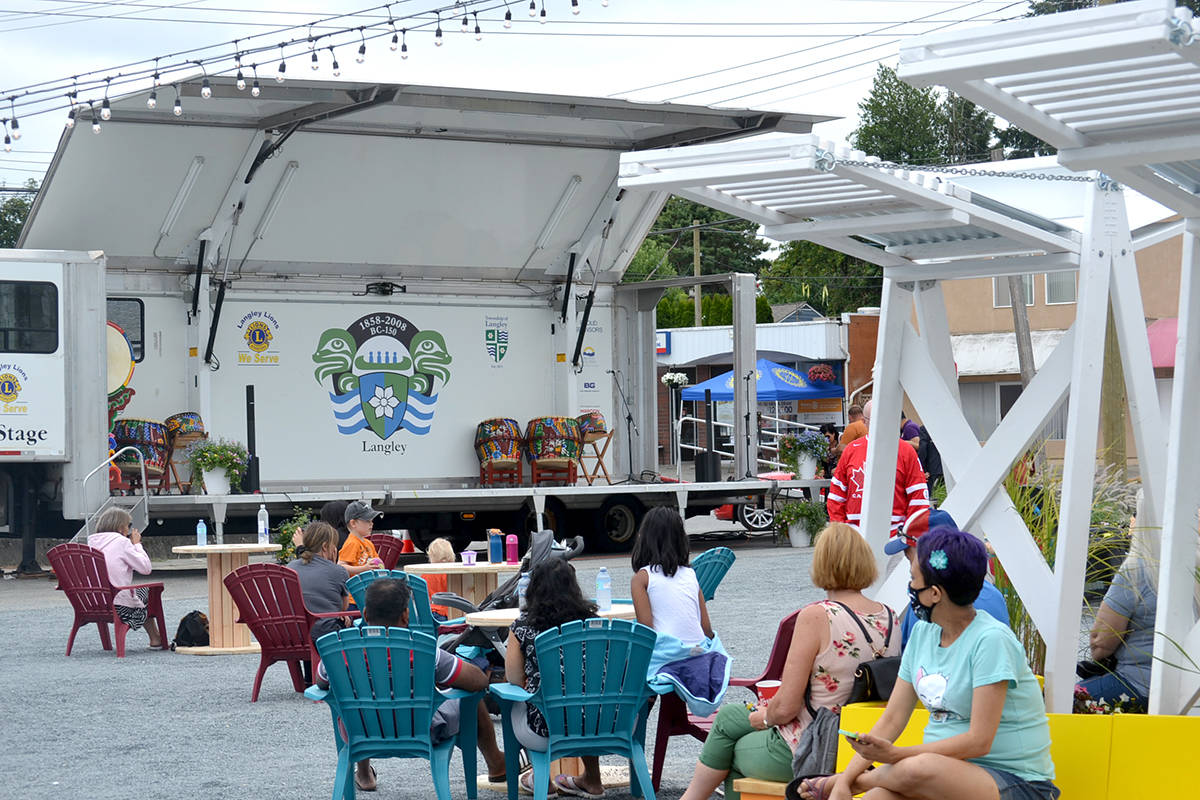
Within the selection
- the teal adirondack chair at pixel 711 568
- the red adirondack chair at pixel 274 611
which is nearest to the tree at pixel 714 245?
the teal adirondack chair at pixel 711 568

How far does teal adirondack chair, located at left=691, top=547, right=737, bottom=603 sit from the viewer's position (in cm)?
903

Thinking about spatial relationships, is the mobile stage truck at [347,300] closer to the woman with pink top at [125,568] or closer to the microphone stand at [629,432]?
the microphone stand at [629,432]

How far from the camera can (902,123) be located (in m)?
45.2

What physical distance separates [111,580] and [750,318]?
30.0ft

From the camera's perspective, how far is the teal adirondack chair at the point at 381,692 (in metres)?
5.51

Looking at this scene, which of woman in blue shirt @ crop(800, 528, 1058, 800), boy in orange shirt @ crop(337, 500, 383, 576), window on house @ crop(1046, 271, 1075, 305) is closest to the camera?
woman in blue shirt @ crop(800, 528, 1058, 800)

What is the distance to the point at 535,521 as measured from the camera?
54.7ft

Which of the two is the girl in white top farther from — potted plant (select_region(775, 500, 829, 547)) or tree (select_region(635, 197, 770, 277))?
tree (select_region(635, 197, 770, 277))

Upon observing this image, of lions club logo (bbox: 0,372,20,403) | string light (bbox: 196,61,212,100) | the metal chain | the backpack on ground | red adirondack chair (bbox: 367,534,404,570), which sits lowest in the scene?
the backpack on ground

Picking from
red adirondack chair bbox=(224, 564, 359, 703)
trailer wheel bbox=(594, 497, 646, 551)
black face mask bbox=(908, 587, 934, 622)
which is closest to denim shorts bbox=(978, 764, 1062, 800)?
black face mask bbox=(908, 587, 934, 622)

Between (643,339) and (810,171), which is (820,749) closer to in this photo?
(810,171)

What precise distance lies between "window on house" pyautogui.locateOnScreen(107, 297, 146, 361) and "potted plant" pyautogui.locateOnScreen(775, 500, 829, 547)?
281 inches

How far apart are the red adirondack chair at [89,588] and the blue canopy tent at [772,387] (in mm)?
18856

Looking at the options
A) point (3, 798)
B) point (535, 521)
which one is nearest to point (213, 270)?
point (535, 521)
